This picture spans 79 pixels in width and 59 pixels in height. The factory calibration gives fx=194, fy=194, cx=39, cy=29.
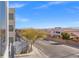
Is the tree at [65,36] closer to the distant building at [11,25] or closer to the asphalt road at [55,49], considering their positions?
Result: the asphalt road at [55,49]

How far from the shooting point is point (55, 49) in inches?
127

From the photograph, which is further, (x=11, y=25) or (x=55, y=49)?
(x=55, y=49)

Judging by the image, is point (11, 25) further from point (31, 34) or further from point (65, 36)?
point (65, 36)

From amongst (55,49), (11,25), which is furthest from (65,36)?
(11,25)

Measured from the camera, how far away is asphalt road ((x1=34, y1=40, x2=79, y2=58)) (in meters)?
3.21

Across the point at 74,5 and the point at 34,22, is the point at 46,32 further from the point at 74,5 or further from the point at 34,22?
the point at 74,5

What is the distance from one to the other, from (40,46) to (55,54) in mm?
284

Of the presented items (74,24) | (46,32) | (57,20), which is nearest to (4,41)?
(46,32)

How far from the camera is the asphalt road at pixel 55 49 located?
3.21 meters

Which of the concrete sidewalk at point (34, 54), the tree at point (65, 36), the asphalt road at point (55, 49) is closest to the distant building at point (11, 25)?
the concrete sidewalk at point (34, 54)

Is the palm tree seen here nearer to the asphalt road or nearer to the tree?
the asphalt road

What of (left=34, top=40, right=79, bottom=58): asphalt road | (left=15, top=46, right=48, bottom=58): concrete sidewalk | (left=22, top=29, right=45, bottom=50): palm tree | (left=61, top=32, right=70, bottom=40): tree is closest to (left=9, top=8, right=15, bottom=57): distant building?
(left=22, top=29, right=45, bottom=50): palm tree

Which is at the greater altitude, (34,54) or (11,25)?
(11,25)

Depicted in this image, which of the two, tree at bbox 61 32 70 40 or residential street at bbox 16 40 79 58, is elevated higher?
tree at bbox 61 32 70 40
